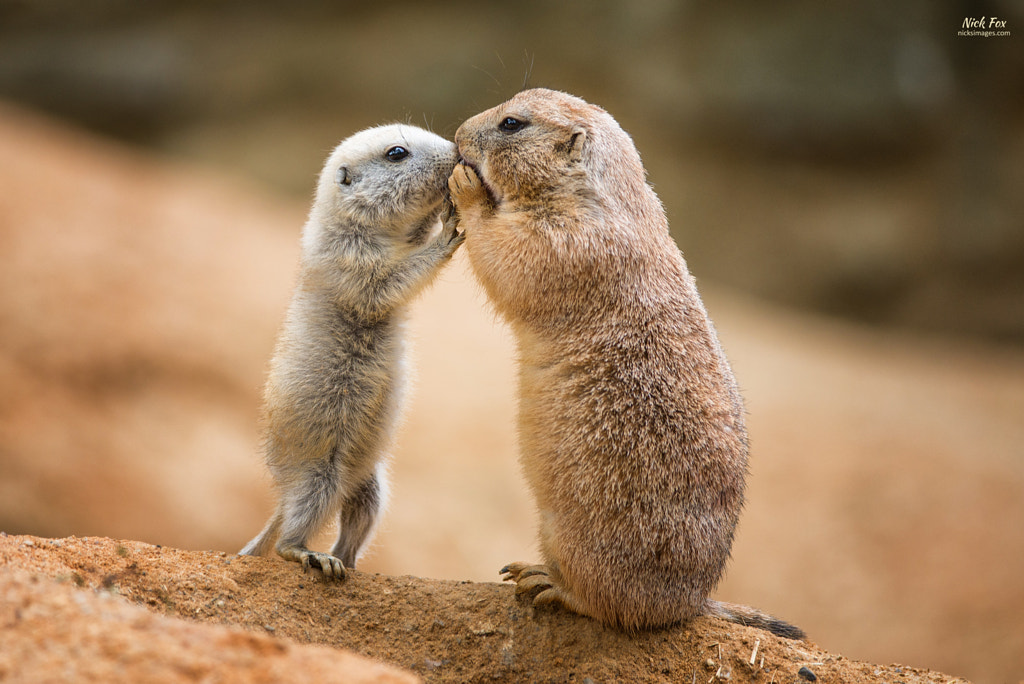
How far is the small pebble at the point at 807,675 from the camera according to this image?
428 cm

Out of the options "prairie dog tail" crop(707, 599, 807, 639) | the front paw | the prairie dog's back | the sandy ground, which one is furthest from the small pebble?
the sandy ground

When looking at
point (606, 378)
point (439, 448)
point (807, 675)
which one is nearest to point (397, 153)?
point (606, 378)

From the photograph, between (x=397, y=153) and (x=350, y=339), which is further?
(x=397, y=153)

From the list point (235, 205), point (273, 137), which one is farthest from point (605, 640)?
point (273, 137)

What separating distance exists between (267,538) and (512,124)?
276 cm

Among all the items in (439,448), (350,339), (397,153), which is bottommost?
(350,339)

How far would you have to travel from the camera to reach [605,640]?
436cm

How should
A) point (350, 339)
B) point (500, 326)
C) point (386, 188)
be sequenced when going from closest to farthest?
1. point (350, 339)
2. point (386, 188)
3. point (500, 326)

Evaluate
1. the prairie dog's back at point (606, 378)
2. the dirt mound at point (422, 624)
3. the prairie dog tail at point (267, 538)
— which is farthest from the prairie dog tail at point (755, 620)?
the prairie dog tail at point (267, 538)

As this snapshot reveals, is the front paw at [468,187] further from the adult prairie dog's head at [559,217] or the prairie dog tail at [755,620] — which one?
the prairie dog tail at [755,620]

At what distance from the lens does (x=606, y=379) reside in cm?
429

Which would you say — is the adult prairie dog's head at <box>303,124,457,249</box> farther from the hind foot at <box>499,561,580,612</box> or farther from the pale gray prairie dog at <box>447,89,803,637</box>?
the hind foot at <box>499,561,580,612</box>

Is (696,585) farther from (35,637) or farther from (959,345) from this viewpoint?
(959,345)

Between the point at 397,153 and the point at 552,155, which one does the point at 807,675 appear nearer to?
the point at 552,155
